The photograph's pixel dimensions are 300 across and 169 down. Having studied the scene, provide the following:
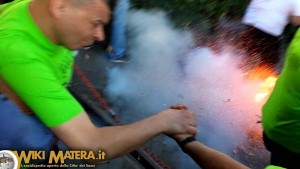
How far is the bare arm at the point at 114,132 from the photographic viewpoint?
6.54 ft

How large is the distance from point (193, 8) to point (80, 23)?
4925mm

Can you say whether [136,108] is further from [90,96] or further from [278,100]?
[278,100]

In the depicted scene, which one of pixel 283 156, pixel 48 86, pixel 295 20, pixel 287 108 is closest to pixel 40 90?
pixel 48 86

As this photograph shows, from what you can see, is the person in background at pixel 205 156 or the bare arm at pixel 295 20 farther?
the bare arm at pixel 295 20

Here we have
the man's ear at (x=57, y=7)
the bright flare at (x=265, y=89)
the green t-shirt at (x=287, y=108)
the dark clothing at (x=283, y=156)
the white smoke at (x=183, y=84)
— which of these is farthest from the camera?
the bright flare at (x=265, y=89)

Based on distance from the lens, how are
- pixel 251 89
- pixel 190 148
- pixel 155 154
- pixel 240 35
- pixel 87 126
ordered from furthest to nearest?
pixel 240 35, pixel 251 89, pixel 155 154, pixel 190 148, pixel 87 126

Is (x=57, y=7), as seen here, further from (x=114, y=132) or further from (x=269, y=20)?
(x=269, y=20)

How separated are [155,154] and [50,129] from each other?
2336 mm

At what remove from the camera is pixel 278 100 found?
2.76 meters

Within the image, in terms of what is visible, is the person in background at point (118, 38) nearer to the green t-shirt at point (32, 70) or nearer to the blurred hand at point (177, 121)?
the blurred hand at point (177, 121)

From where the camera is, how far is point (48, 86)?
197 cm

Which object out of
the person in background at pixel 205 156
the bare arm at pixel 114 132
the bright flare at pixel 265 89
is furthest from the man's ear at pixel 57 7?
the bright flare at pixel 265 89

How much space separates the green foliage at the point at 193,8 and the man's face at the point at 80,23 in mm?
4610

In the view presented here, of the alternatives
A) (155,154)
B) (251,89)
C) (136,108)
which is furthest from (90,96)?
(251,89)
